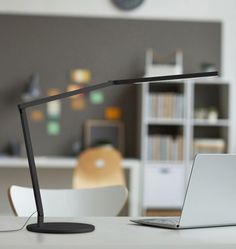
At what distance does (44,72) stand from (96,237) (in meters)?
4.28

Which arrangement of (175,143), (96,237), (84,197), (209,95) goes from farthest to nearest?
(209,95) < (175,143) < (84,197) < (96,237)

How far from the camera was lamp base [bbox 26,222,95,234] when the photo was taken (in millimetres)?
1797

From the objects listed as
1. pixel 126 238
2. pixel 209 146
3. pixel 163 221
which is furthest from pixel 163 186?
pixel 126 238

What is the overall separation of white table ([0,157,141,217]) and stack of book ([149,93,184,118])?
0.51 meters

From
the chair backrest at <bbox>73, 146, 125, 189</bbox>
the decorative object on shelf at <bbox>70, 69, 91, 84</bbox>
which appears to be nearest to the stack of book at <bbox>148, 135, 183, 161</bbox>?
the chair backrest at <bbox>73, 146, 125, 189</bbox>

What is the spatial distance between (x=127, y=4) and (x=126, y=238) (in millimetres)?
4446

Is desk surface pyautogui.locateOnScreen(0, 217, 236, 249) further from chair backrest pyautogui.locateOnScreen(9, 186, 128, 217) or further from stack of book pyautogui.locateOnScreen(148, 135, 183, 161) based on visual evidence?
stack of book pyautogui.locateOnScreen(148, 135, 183, 161)

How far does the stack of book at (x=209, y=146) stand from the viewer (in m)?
5.64

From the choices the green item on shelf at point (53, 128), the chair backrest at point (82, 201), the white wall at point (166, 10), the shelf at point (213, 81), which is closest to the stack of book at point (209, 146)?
the white wall at point (166, 10)

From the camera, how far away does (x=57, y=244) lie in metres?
1.59

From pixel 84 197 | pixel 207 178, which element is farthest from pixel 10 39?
pixel 207 178

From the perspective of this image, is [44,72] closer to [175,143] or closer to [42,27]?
[42,27]

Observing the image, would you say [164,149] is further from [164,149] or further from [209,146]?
[209,146]

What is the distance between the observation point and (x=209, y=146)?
5.67m
